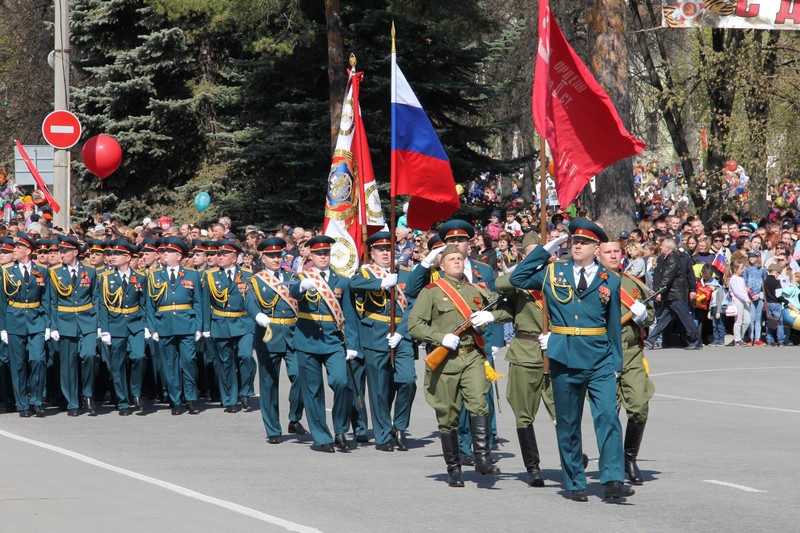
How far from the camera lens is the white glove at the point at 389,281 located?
1148 cm

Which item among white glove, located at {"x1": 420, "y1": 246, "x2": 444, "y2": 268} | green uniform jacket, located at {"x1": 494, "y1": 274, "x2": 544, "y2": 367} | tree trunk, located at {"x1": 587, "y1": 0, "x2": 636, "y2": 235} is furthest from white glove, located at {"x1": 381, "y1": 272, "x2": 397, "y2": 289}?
tree trunk, located at {"x1": 587, "y1": 0, "x2": 636, "y2": 235}

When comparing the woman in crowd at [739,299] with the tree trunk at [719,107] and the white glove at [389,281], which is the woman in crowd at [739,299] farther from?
the white glove at [389,281]

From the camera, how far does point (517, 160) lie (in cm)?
2814

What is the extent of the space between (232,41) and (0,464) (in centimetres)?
2281

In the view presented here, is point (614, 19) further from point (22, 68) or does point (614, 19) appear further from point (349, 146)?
point (22, 68)

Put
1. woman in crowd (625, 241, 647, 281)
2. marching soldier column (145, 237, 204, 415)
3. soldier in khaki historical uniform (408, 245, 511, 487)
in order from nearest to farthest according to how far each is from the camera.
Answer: soldier in khaki historical uniform (408, 245, 511, 487)
marching soldier column (145, 237, 204, 415)
woman in crowd (625, 241, 647, 281)

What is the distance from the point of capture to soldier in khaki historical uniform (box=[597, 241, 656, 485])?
9742 mm

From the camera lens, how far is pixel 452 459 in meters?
9.66

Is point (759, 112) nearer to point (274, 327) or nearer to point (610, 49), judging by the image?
point (610, 49)

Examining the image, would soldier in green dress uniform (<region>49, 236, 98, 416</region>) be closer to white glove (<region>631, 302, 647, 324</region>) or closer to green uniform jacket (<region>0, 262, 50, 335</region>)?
green uniform jacket (<region>0, 262, 50, 335</region>)

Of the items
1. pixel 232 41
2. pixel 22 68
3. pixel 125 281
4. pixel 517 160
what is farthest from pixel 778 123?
pixel 22 68

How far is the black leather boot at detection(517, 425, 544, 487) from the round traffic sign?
40.3 feet

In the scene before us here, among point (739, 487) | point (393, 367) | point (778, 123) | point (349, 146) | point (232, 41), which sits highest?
point (232, 41)

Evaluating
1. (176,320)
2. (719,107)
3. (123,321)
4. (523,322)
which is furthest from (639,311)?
(719,107)
